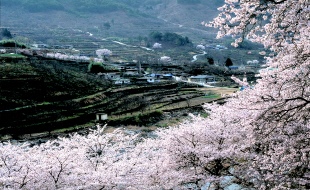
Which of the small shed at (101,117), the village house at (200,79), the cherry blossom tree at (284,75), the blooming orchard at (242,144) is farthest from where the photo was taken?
the village house at (200,79)

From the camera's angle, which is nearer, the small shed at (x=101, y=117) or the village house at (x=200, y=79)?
the small shed at (x=101, y=117)

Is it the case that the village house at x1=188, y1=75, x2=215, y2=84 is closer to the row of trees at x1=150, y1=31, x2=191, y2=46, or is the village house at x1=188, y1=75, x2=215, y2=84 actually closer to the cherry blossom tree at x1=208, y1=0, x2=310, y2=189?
the cherry blossom tree at x1=208, y1=0, x2=310, y2=189

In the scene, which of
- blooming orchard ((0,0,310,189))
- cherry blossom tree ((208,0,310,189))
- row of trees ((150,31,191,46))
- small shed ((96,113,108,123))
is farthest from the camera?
row of trees ((150,31,191,46))

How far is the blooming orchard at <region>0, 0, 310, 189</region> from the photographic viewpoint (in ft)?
24.0

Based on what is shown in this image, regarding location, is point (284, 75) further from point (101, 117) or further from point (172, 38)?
point (172, 38)

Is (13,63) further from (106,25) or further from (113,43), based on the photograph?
(106,25)

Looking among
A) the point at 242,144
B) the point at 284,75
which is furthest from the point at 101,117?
the point at 284,75

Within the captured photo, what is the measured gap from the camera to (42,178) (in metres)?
10.7

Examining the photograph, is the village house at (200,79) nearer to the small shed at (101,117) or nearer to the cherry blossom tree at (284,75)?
the small shed at (101,117)

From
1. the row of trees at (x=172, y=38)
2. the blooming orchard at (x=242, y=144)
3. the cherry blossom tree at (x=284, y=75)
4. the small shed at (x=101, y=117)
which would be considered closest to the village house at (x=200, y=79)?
the small shed at (x=101, y=117)

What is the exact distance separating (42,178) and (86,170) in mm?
1506

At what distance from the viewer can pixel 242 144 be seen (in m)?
11.6

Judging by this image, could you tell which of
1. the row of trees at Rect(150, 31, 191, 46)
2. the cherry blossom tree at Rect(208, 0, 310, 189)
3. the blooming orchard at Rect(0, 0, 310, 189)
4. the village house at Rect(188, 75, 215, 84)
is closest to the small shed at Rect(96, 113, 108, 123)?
the blooming orchard at Rect(0, 0, 310, 189)

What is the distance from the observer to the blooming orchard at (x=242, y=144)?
7301 millimetres
